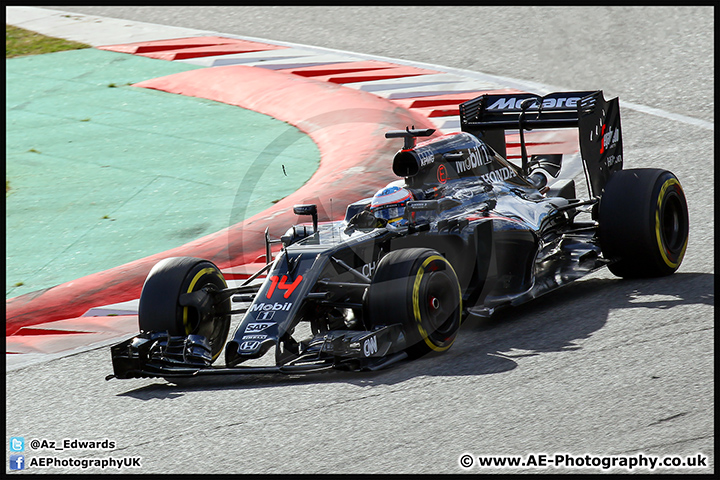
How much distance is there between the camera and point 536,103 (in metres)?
9.17

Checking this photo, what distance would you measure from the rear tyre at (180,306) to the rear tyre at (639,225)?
10.3ft

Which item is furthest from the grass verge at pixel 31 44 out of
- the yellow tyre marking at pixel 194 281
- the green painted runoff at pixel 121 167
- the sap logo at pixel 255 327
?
the sap logo at pixel 255 327

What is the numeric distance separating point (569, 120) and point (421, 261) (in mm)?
3082

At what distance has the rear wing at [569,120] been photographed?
28.6 feet

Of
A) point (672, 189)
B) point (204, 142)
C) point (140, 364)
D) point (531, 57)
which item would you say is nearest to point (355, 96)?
point (204, 142)

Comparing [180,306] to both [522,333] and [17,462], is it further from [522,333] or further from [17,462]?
[522,333]

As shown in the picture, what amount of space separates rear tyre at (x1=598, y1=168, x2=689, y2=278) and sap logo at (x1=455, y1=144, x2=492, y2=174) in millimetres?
1023

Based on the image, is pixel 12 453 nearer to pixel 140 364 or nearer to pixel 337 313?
pixel 140 364

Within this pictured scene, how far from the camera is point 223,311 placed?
23.8 ft

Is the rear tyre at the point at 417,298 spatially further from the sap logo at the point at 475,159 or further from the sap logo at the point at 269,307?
the sap logo at the point at 475,159

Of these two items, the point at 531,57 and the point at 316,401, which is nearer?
the point at 316,401

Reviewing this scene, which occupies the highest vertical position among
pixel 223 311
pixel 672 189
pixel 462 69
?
pixel 462 69

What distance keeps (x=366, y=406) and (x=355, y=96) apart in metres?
9.27

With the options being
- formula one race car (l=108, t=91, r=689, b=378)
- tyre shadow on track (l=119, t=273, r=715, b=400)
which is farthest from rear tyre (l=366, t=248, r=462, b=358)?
tyre shadow on track (l=119, t=273, r=715, b=400)
